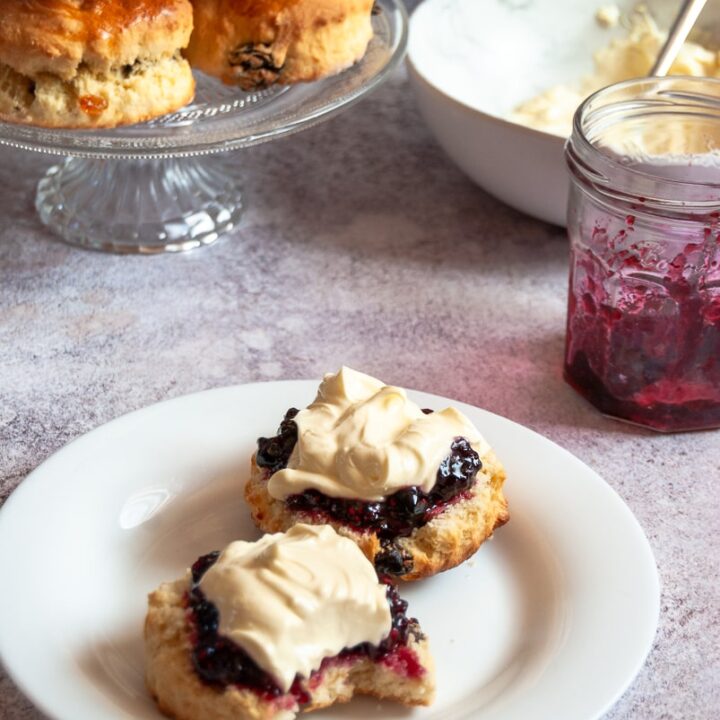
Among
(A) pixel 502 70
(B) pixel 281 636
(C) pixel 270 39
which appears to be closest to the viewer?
(B) pixel 281 636

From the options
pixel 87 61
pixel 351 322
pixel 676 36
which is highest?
pixel 87 61

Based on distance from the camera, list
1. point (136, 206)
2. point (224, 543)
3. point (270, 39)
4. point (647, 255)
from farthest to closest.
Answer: point (136, 206) → point (270, 39) → point (647, 255) → point (224, 543)

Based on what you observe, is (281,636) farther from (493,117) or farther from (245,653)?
(493,117)

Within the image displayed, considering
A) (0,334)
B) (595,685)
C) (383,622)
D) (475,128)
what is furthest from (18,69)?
(595,685)

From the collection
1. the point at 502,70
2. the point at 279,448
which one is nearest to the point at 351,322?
the point at 279,448

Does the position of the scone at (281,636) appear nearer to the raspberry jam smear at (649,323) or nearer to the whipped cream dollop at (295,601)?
the whipped cream dollop at (295,601)

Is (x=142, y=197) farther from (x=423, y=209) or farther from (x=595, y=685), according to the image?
(x=595, y=685)
